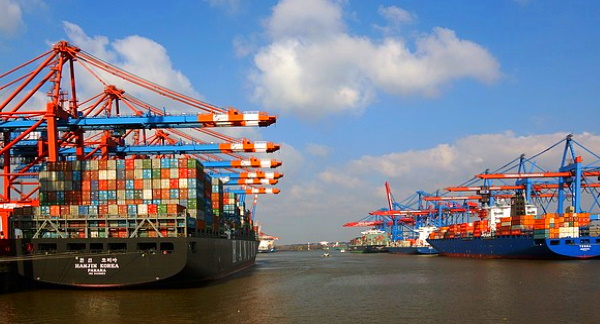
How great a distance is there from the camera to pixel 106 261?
3562 centimetres

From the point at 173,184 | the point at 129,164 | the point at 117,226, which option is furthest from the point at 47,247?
the point at 173,184

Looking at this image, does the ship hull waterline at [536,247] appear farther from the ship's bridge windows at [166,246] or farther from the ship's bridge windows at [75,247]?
the ship's bridge windows at [75,247]

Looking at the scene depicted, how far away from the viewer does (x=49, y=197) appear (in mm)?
41531

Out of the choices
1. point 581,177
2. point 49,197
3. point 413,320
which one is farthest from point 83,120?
point 581,177

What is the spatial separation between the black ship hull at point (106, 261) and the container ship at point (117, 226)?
0.20ft

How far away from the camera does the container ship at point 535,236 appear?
230 feet

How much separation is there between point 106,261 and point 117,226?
2819 millimetres

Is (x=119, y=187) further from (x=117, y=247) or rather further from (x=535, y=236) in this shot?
(x=535, y=236)

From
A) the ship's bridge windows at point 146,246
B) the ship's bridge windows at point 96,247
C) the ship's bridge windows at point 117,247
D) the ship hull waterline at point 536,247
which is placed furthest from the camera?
the ship hull waterline at point 536,247

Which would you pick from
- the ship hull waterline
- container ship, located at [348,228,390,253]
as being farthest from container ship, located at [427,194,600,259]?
container ship, located at [348,228,390,253]

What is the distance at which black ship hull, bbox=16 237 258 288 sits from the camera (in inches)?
1404

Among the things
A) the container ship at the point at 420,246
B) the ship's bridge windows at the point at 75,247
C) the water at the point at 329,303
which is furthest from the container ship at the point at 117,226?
the container ship at the point at 420,246

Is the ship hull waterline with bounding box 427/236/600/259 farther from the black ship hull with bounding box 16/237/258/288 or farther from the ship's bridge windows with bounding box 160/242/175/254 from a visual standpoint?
the ship's bridge windows with bounding box 160/242/175/254

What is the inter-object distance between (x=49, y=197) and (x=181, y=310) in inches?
720
